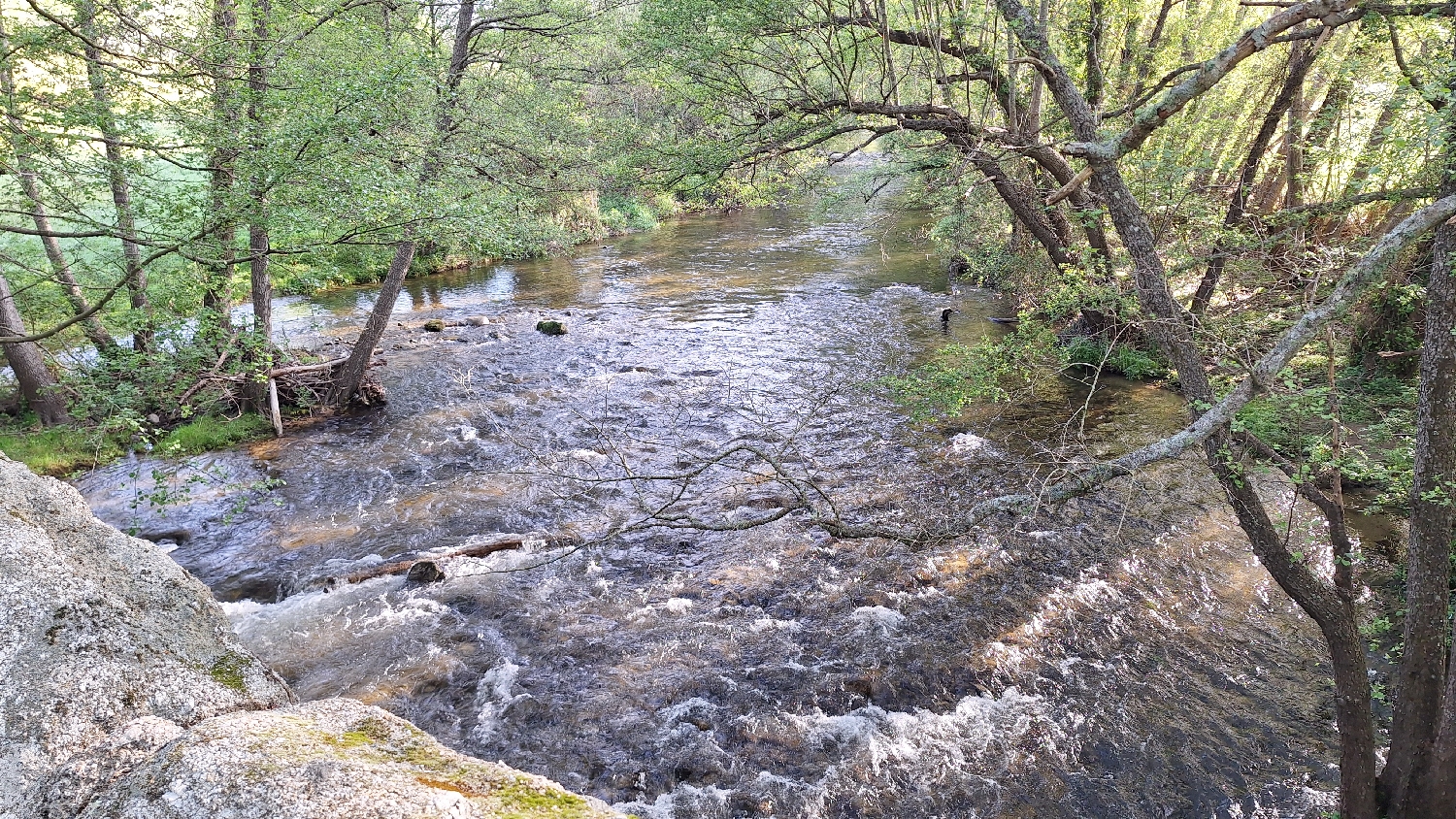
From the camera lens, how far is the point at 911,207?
11.7m

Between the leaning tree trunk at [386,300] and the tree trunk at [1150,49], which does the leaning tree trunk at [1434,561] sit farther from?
A: the leaning tree trunk at [386,300]

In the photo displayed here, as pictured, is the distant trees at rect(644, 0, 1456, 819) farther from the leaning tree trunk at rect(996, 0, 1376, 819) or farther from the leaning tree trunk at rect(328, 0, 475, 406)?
the leaning tree trunk at rect(328, 0, 475, 406)

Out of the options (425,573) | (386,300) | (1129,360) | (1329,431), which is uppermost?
(386,300)

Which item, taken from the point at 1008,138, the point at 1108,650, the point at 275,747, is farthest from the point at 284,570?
the point at 1008,138

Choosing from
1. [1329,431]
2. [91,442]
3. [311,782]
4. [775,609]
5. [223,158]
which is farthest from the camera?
[91,442]

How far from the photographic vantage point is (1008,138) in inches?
323

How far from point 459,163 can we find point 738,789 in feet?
37.0

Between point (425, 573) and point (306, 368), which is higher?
point (306, 368)

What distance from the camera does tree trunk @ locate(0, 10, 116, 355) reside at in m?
6.55

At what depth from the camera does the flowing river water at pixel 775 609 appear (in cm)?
550

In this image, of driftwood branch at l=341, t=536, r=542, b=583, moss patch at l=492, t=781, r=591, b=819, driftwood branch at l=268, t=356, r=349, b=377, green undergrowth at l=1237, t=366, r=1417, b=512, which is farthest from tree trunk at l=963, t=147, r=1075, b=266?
driftwood branch at l=268, t=356, r=349, b=377

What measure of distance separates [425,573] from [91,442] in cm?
720

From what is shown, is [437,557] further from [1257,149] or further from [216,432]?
[1257,149]

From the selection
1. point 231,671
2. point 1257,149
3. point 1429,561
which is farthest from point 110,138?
point 1257,149
